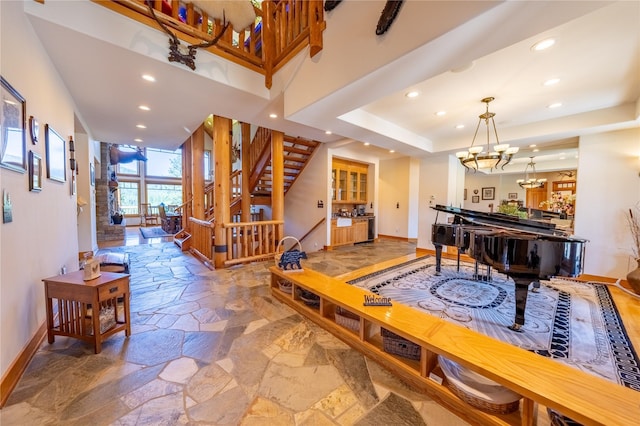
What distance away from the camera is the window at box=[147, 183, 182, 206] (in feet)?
41.0

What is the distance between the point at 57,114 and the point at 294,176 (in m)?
5.03

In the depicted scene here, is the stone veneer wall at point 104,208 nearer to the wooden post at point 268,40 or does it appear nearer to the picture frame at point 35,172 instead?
→ the picture frame at point 35,172

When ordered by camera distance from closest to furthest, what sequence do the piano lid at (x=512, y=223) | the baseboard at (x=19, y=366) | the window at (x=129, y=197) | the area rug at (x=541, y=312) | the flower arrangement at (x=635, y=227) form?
the baseboard at (x=19, y=366)
the area rug at (x=541, y=312)
the piano lid at (x=512, y=223)
the flower arrangement at (x=635, y=227)
the window at (x=129, y=197)

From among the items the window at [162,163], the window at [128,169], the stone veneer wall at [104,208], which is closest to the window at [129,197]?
the window at [128,169]

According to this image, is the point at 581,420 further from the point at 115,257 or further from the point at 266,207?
the point at 266,207

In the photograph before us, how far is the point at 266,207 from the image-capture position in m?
8.15

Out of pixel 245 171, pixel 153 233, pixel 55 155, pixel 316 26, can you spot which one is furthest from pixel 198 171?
pixel 153 233

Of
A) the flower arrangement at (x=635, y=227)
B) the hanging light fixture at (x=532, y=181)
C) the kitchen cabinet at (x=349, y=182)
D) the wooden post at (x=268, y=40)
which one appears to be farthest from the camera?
the kitchen cabinet at (x=349, y=182)

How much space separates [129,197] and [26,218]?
12.6m

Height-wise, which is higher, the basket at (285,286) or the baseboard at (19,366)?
the basket at (285,286)

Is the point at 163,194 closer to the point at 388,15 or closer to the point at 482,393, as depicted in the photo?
the point at 388,15

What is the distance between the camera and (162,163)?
12.9 meters

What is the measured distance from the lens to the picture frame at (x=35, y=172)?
1951 mm

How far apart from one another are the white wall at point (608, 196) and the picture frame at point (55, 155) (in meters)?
7.62
